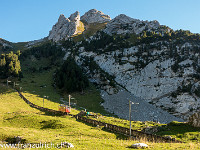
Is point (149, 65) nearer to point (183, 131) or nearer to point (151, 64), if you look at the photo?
point (151, 64)

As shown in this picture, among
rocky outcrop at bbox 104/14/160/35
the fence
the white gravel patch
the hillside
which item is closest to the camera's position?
the fence

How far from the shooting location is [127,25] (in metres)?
169

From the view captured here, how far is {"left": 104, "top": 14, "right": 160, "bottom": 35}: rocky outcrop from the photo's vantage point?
511 ft

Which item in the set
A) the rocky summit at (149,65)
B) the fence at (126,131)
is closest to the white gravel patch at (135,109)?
the rocky summit at (149,65)

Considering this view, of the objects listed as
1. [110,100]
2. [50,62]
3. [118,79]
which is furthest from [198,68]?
[50,62]

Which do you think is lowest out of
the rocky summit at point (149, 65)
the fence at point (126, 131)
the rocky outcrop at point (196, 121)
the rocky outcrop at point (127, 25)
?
the fence at point (126, 131)

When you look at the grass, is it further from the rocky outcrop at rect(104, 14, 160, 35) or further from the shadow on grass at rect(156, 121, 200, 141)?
the rocky outcrop at rect(104, 14, 160, 35)

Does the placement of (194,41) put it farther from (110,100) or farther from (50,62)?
(50,62)

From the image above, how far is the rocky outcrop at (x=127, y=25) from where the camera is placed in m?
156

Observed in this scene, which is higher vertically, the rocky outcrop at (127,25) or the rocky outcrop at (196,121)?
the rocky outcrop at (127,25)

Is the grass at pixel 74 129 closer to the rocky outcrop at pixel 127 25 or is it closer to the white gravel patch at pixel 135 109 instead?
the white gravel patch at pixel 135 109

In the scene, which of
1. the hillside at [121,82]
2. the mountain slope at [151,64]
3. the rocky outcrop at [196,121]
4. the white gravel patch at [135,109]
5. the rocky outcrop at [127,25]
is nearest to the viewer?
the rocky outcrop at [196,121]

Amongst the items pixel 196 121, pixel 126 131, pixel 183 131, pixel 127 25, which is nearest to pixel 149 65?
pixel 127 25

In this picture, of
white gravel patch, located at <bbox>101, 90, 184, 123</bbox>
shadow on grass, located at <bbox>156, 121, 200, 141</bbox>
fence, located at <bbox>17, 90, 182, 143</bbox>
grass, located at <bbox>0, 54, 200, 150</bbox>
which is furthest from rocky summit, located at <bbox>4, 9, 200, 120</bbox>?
shadow on grass, located at <bbox>156, 121, 200, 141</bbox>
